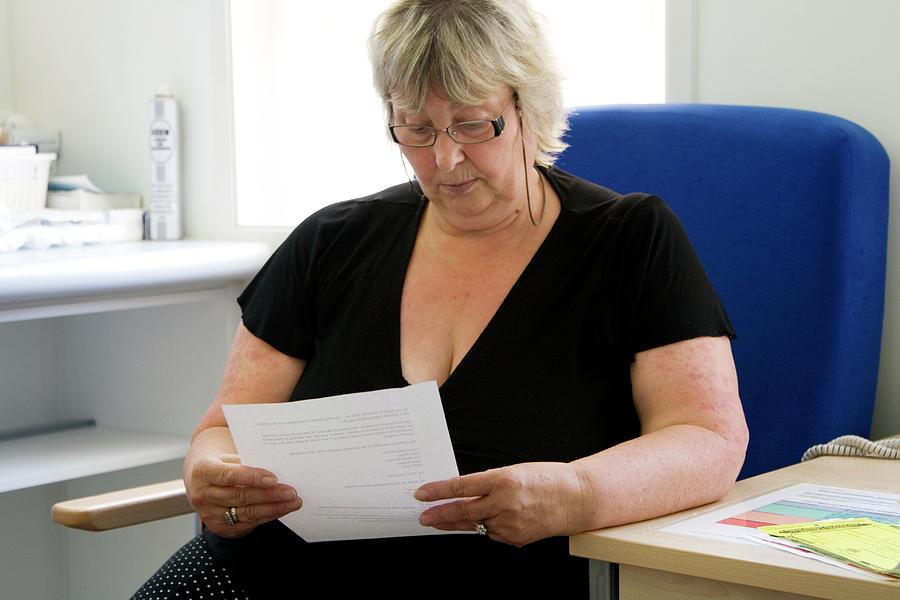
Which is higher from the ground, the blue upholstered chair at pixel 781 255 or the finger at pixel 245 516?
A: the blue upholstered chair at pixel 781 255

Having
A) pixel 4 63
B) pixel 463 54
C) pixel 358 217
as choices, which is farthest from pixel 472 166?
pixel 4 63

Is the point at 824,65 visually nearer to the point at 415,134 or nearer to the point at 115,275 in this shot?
the point at 415,134

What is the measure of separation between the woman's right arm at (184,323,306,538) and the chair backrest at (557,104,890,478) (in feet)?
2.01

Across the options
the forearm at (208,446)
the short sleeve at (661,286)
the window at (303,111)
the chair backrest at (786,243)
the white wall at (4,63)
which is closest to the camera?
the short sleeve at (661,286)

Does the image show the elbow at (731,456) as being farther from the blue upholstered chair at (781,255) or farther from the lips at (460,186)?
the lips at (460,186)

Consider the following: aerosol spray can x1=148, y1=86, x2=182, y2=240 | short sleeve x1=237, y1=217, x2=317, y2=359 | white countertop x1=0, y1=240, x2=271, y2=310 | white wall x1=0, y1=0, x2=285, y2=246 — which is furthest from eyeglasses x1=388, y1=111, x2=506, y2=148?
aerosol spray can x1=148, y1=86, x2=182, y2=240

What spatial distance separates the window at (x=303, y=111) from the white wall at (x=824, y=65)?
740 mm

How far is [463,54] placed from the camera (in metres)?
1.43

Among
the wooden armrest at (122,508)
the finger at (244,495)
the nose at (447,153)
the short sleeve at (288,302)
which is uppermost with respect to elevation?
the nose at (447,153)

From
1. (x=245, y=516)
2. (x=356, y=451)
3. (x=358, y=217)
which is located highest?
(x=358, y=217)

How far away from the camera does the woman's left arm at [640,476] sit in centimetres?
116

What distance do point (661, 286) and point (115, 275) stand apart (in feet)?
3.69

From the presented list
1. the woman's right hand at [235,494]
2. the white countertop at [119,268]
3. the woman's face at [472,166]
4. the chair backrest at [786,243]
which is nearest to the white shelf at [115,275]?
the white countertop at [119,268]

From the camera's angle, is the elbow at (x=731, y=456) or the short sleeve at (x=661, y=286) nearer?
the elbow at (x=731, y=456)
